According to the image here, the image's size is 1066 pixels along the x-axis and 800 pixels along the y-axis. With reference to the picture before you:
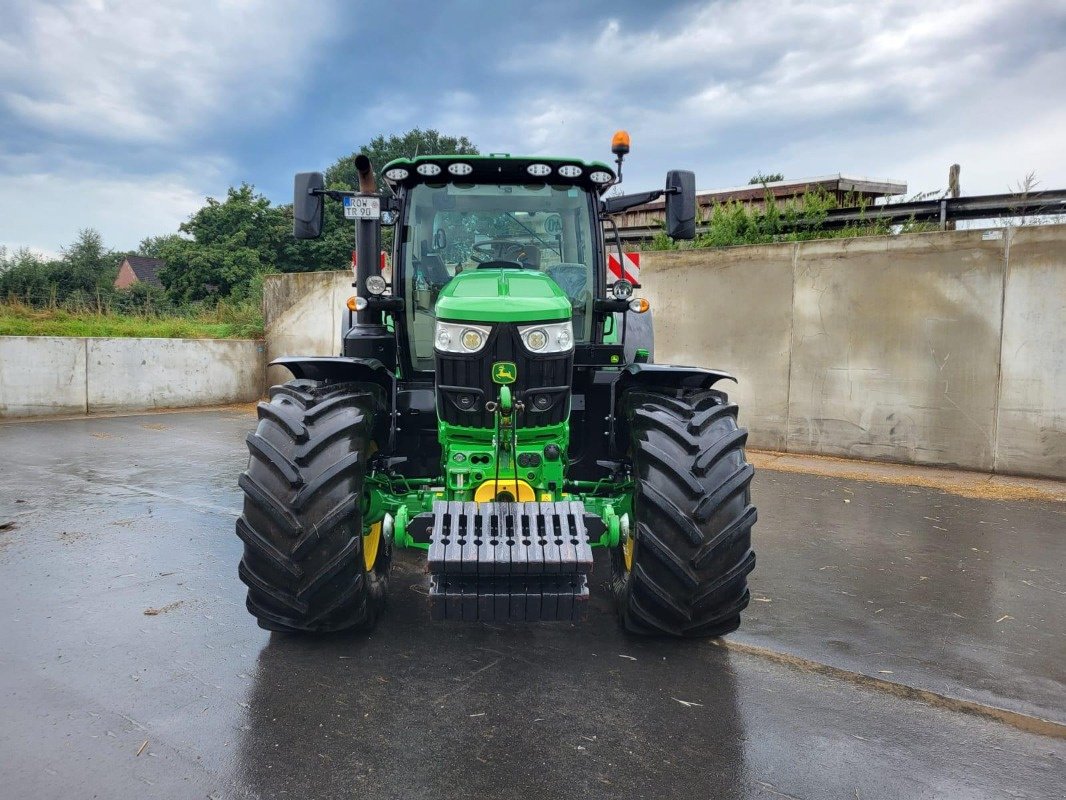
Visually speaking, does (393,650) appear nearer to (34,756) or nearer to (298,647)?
(298,647)

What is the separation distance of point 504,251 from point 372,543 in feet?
5.58

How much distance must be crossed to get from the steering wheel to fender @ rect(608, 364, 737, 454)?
81cm

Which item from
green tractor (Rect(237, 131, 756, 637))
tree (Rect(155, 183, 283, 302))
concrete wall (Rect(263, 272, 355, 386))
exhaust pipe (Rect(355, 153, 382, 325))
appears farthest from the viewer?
tree (Rect(155, 183, 283, 302))

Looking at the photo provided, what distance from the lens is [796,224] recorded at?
9766mm

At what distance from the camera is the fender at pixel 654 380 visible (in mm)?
3490

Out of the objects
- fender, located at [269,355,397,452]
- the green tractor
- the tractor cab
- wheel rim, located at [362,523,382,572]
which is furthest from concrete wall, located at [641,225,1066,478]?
wheel rim, located at [362,523,382,572]

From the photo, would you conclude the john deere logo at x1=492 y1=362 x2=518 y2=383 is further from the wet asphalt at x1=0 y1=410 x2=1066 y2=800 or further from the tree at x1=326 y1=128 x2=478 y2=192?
the tree at x1=326 y1=128 x2=478 y2=192

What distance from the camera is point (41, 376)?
1131 cm

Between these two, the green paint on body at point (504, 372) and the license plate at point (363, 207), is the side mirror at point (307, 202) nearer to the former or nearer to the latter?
the license plate at point (363, 207)

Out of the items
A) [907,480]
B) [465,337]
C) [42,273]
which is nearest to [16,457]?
[465,337]

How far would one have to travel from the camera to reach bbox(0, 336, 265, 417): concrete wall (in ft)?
36.5

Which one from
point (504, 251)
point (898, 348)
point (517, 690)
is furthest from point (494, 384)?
point (898, 348)

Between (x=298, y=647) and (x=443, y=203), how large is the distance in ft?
7.73

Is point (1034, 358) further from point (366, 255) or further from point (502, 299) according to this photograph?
point (366, 255)
